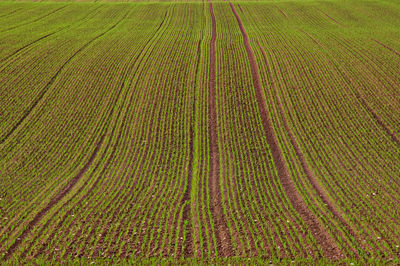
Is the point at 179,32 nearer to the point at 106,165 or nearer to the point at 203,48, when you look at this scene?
the point at 203,48

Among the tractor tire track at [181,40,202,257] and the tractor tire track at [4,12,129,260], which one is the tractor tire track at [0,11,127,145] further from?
the tractor tire track at [181,40,202,257]

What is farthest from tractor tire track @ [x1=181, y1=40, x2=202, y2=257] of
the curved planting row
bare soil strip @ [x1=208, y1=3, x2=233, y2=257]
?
the curved planting row

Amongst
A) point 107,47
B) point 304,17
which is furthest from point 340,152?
point 304,17

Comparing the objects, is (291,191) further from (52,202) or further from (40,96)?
(40,96)

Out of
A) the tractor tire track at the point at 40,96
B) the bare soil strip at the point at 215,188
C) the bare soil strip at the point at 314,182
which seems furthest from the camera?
the tractor tire track at the point at 40,96

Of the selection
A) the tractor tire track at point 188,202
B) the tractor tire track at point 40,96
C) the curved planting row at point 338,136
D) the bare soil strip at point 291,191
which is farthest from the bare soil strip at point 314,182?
the tractor tire track at point 40,96

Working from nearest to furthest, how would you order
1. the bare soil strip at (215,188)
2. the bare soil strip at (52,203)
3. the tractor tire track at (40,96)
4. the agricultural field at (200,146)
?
1. the bare soil strip at (215,188)
2. the bare soil strip at (52,203)
3. the agricultural field at (200,146)
4. the tractor tire track at (40,96)

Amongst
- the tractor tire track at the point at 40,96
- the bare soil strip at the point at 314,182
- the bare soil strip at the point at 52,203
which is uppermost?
the tractor tire track at the point at 40,96

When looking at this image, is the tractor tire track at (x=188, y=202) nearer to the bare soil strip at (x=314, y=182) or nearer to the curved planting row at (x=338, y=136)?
the curved planting row at (x=338, y=136)

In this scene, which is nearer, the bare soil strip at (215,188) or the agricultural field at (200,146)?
the bare soil strip at (215,188)
